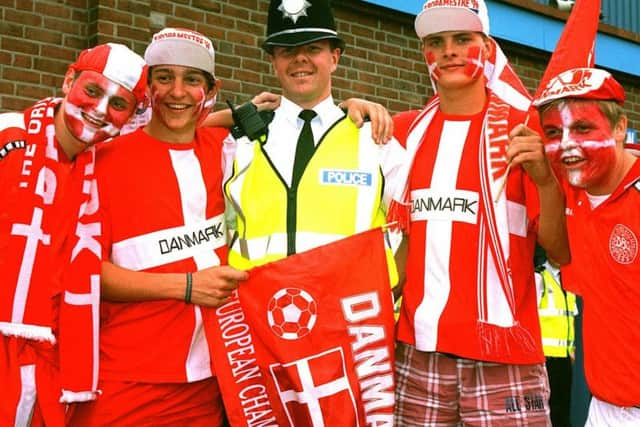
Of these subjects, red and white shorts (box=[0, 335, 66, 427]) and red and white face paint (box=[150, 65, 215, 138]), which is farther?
red and white face paint (box=[150, 65, 215, 138])

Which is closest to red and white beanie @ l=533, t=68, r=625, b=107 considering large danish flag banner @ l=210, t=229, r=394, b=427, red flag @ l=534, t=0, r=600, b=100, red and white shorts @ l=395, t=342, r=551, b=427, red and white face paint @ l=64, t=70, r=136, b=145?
red flag @ l=534, t=0, r=600, b=100

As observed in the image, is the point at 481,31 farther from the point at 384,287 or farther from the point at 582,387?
the point at 582,387

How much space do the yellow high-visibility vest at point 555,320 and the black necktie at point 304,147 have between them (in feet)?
12.8

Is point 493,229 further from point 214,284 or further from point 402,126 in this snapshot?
point 214,284

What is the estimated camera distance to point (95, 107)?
10.7 ft

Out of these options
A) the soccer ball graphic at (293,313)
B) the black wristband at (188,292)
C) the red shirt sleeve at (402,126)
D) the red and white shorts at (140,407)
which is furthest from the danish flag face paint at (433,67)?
the red and white shorts at (140,407)

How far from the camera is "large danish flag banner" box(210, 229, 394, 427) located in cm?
313

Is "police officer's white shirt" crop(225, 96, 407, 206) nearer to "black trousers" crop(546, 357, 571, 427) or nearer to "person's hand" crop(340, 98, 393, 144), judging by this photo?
"person's hand" crop(340, 98, 393, 144)

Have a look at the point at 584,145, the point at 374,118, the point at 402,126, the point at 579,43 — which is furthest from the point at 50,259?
the point at 579,43

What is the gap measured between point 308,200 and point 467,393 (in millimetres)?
1003

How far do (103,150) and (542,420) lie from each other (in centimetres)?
213

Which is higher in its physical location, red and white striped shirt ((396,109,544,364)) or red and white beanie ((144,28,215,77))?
red and white beanie ((144,28,215,77))

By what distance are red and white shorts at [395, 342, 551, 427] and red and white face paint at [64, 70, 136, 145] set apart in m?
1.52

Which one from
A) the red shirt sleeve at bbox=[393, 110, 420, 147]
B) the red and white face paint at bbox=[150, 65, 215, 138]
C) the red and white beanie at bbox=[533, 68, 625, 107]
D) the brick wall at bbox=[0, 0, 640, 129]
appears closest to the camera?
Result: the red and white beanie at bbox=[533, 68, 625, 107]
